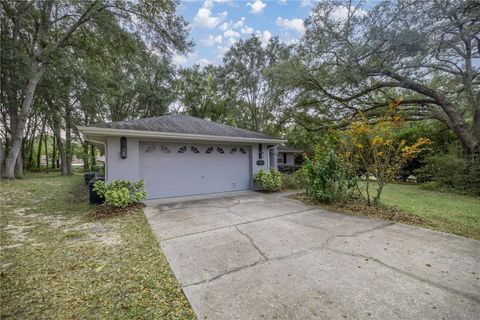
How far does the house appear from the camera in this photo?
6211mm

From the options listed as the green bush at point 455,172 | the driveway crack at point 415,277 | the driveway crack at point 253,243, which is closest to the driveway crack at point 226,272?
the driveway crack at point 253,243

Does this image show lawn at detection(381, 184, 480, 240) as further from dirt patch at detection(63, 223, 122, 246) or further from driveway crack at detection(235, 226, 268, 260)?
dirt patch at detection(63, 223, 122, 246)

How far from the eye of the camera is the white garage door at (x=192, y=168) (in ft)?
23.2

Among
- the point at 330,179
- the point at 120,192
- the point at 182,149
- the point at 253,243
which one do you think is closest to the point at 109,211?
the point at 120,192

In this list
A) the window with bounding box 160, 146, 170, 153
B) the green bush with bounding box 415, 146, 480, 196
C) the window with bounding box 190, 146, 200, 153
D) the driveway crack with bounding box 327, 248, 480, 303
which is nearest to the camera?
the driveway crack with bounding box 327, 248, 480, 303

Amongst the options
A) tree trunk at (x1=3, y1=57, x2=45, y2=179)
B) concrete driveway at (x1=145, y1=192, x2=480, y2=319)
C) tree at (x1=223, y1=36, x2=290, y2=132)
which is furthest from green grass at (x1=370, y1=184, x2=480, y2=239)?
tree trunk at (x1=3, y1=57, x2=45, y2=179)

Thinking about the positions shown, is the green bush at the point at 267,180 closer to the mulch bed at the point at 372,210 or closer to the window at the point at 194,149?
the mulch bed at the point at 372,210

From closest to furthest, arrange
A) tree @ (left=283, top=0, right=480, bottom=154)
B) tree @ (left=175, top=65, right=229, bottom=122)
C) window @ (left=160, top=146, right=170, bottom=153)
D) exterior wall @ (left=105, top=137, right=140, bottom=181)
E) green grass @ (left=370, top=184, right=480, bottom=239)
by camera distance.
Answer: green grass @ (left=370, top=184, right=480, bottom=239) → exterior wall @ (left=105, top=137, right=140, bottom=181) → window @ (left=160, top=146, right=170, bottom=153) → tree @ (left=283, top=0, right=480, bottom=154) → tree @ (left=175, top=65, right=229, bottom=122)

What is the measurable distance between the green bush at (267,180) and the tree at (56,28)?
663 centimetres

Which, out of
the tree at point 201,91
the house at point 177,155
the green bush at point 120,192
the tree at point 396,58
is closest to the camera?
the green bush at point 120,192

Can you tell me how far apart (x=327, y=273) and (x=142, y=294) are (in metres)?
2.17

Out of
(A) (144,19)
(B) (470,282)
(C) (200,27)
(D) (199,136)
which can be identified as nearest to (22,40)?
(A) (144,19)

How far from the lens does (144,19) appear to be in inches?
361

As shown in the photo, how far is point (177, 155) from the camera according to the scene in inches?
295
